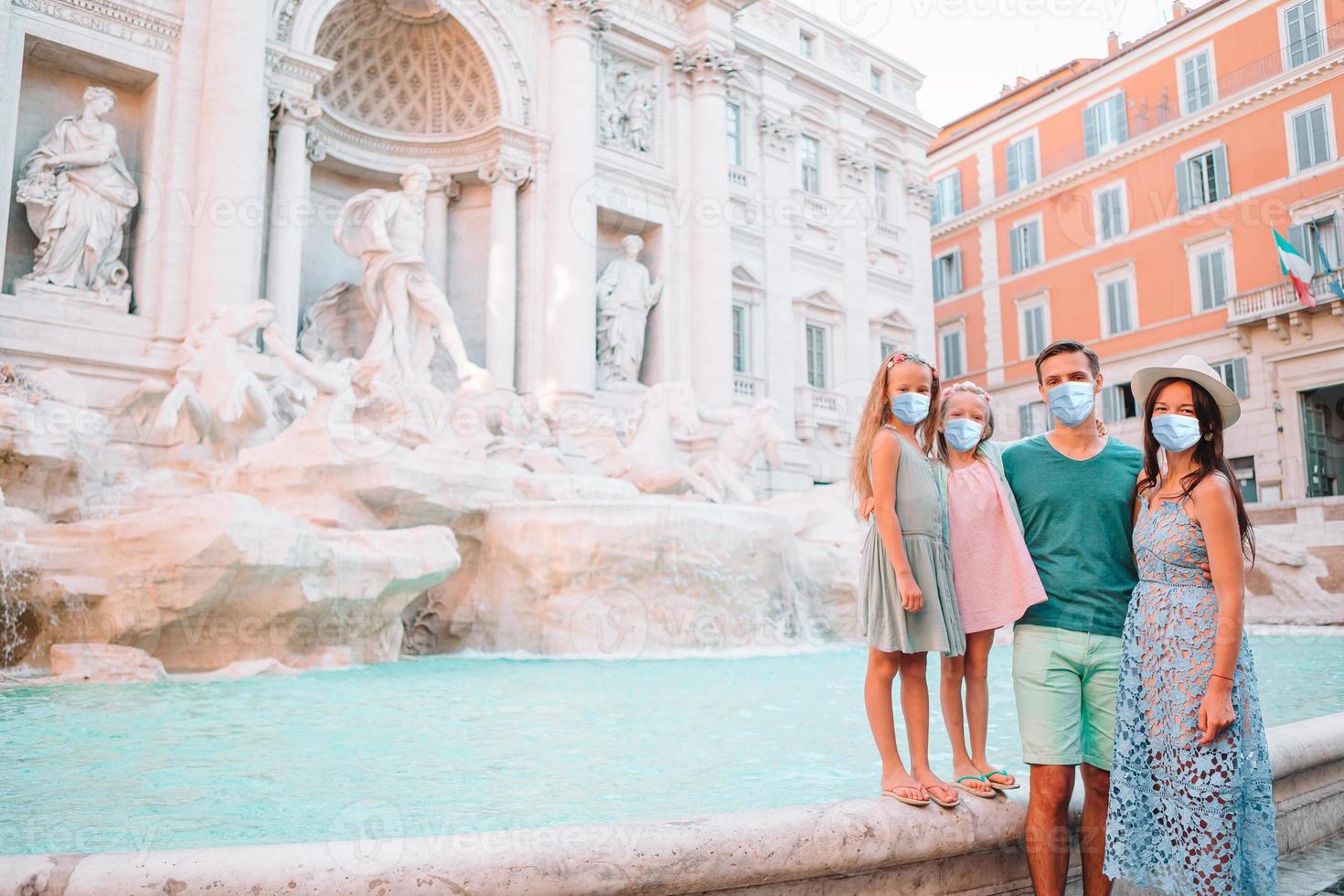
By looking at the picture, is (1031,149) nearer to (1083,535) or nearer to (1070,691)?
(1083,535)

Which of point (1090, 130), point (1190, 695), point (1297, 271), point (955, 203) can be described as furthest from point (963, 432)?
point (955, 203)

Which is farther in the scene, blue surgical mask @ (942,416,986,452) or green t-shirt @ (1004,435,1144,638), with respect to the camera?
blue surgical mask @ (942,416,986,452)

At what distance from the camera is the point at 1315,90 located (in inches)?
775

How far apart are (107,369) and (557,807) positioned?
36.6ft

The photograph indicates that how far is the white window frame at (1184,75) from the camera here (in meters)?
21.6

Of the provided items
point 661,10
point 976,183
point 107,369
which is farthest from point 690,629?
point 976,183

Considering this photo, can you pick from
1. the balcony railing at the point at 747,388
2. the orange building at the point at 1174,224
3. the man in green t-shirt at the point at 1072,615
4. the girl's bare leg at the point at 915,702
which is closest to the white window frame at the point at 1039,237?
the orange building at the point at 1174,224

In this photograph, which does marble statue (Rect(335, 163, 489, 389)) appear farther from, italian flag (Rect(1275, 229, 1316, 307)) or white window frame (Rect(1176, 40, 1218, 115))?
white window frame (Rect(1176, 40, 1218, 115))

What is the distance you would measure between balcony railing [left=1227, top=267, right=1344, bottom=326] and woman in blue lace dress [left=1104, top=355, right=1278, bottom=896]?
19.3 meters

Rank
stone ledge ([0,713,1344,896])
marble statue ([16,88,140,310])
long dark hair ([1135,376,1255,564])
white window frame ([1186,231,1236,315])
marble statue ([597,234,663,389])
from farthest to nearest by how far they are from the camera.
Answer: white window frame ([1186,231,1236,315])
marble statue ([597,234,663,389])
marble statue ([16,88,140,310])
long dark hair ([1135,376,1255,564])
stone ledge ([0,713,1344,896])

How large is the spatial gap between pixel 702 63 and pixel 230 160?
370 inches

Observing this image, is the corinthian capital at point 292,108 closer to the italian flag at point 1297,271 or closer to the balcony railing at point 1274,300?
the italian flag at point 1297,271

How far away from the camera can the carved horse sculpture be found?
38.4ft

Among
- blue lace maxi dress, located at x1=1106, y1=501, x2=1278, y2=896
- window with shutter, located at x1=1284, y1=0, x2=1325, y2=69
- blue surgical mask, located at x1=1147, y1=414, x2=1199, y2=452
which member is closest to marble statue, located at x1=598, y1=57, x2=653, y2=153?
window with shutter, located at x1=1284, y1=0, x2=1325, y2=69
